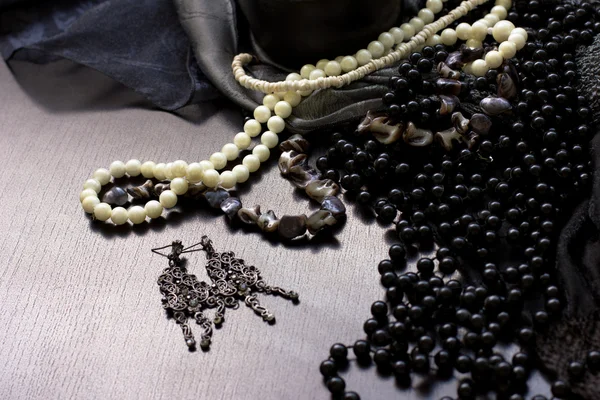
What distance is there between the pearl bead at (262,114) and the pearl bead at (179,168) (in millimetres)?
113

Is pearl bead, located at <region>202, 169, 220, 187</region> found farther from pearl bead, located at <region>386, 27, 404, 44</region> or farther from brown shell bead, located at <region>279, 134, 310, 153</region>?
pearl bead, located at <region>386, 27, 404, 44</region>

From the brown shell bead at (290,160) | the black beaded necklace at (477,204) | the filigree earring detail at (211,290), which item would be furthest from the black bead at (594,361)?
the brown shell bead at (290,160)

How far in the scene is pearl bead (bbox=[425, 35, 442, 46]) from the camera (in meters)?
0.89

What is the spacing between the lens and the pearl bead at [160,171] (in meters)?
0.83

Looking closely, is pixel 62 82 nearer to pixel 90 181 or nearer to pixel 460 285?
pixel 90 181

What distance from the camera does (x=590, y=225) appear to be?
0.71 meters

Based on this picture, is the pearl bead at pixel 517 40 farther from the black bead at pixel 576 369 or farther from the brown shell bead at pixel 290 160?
the black bead at pixel 576 369

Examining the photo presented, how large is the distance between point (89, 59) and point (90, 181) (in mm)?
224

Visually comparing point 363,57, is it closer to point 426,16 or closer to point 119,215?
point 426,16

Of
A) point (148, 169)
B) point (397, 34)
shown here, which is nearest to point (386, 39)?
point (397, 34)

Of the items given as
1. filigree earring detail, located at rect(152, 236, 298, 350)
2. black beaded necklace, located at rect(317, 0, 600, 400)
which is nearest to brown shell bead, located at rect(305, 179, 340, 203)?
black beaded necklace, located at rect(317, 0, 600, 400)

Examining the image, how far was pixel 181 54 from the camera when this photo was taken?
99 centimetres

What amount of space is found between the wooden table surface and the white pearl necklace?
22 millimetres

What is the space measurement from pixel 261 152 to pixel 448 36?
0.27 metres
